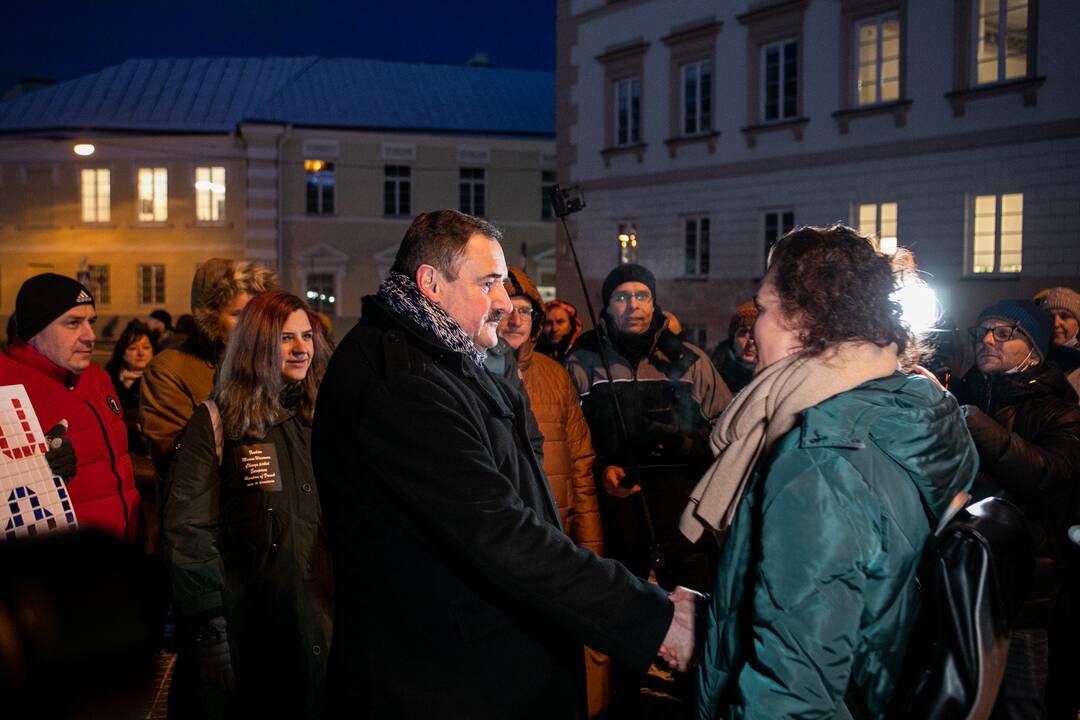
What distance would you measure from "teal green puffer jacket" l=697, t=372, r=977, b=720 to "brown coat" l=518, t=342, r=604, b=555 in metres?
2.69

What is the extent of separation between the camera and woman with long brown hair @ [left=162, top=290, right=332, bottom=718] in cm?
379

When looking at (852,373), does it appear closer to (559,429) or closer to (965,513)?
(965,513)

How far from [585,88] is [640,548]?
2213 cm

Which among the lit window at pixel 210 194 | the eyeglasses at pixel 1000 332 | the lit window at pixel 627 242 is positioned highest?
the lit window at pixel 210 194

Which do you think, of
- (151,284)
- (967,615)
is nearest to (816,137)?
(967,615)

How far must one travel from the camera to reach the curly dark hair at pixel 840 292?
2430 millimetres

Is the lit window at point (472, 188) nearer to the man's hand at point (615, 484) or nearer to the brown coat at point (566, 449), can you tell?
the man's hand at point (615, 484)

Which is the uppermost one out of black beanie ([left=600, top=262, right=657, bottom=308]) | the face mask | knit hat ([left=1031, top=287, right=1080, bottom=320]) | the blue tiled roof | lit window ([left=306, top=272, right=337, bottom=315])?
the blue tiled roof

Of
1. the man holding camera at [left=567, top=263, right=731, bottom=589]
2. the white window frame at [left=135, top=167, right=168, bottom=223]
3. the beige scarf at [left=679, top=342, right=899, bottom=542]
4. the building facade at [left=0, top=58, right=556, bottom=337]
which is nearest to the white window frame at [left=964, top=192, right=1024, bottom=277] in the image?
the man holding camera at [left=567, top=263, right=731, bottom=589]

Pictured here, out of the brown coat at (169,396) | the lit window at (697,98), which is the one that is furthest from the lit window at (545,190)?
the brown coat at (169,396)

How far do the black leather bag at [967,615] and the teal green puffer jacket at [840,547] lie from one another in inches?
3.3

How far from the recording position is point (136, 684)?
1.16 m

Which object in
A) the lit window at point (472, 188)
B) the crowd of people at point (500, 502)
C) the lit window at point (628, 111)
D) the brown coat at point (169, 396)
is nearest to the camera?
the crowd of people at point (500, 502)

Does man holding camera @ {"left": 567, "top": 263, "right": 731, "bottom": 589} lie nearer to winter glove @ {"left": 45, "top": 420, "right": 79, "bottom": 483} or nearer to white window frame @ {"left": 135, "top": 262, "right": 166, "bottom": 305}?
winter glove @ {"left": 45, "top": 420, "right": 79, "bottom": 483}
